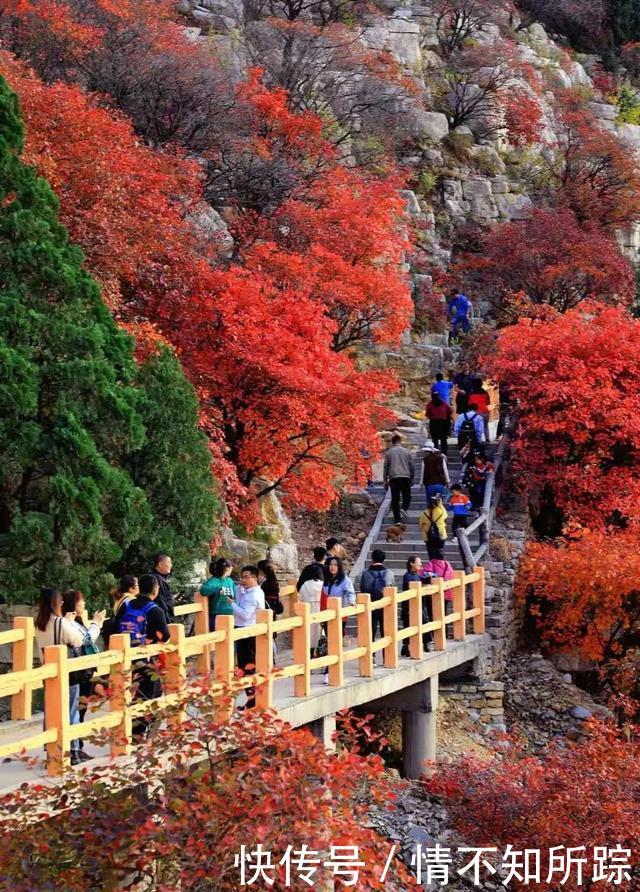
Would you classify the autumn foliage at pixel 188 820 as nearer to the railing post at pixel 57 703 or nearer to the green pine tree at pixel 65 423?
the railing post at pixel 57 703

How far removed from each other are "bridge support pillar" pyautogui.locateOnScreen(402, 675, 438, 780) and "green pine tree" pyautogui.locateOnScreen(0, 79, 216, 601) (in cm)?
363

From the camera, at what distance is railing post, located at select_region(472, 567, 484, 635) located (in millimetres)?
19570

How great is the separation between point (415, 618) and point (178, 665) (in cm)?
654

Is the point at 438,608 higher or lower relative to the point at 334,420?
A: lower

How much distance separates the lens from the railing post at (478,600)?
64.2 feet

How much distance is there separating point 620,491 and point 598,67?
35036 millimetres

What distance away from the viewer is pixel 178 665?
10.6 m

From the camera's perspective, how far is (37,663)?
15500 millimetres

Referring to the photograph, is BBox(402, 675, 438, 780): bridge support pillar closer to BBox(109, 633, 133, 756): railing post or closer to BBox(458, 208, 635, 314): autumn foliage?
BBox(109, 633, 133, 756): railing post

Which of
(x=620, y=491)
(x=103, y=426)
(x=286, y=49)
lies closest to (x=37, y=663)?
(x=103, y=426)

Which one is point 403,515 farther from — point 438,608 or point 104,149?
point 104,149

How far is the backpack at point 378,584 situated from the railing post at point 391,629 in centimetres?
52

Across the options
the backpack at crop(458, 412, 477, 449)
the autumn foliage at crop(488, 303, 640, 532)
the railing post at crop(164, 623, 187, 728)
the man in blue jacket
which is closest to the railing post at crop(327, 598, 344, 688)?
the railing post at crop(164, 623, 187, 728)

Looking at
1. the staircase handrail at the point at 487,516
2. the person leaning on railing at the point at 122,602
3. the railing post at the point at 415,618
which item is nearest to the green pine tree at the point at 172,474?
the railing post at the point at 415,618
